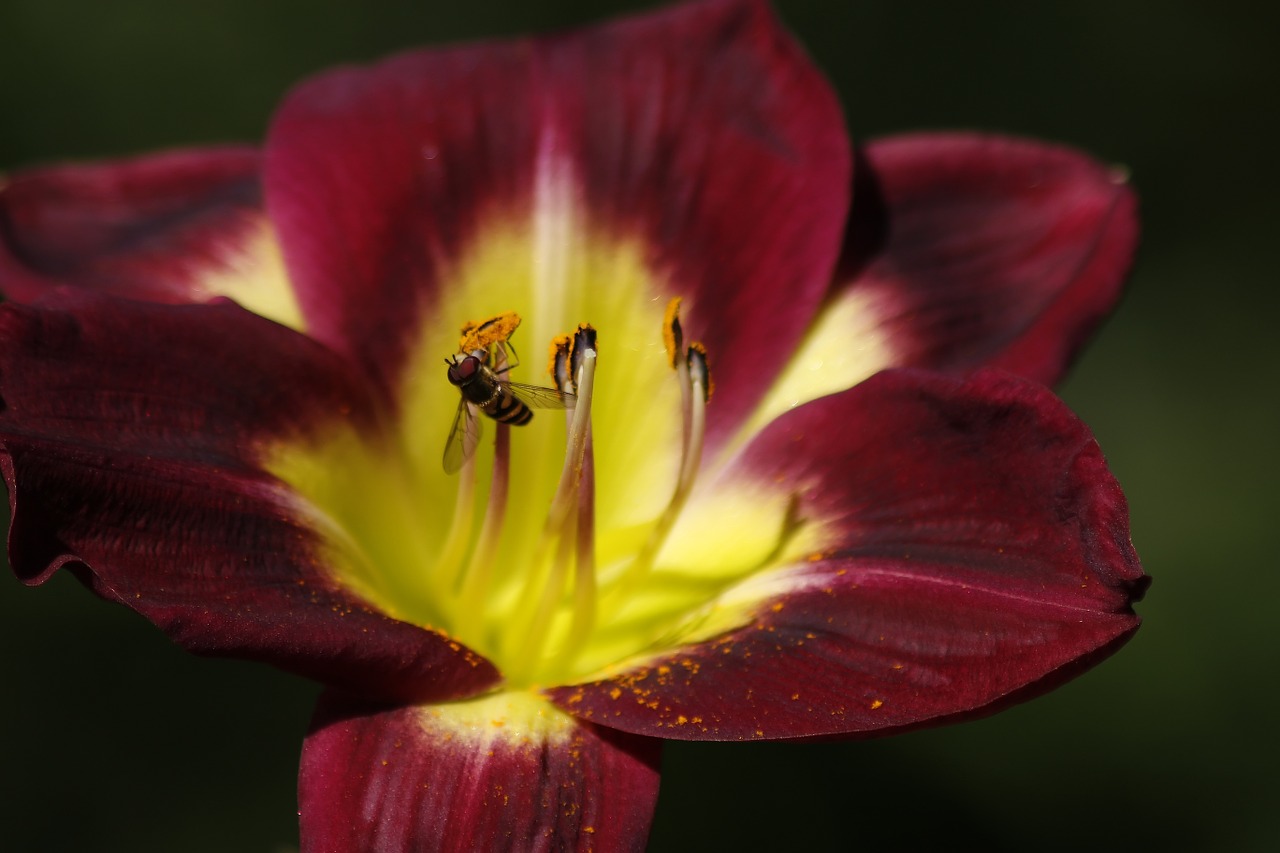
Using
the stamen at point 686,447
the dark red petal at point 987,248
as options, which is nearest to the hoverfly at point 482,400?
the stamen at point 686,447

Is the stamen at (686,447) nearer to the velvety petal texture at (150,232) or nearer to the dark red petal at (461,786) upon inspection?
the dark red petal at (461,786)

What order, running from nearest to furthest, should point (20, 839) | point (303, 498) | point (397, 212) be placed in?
point (303, 498), point (397, 212), point (20, 839)

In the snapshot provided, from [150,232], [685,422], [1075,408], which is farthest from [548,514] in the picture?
[1075,408]

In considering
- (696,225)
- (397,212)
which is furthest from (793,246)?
(397,212)

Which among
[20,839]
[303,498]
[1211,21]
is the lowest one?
[20,839]

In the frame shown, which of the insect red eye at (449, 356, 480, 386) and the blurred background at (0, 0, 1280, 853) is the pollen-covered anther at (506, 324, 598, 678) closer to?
the insect red eye at (449, 356, 480, 386)

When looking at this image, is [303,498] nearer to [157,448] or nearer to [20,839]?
[157,448]

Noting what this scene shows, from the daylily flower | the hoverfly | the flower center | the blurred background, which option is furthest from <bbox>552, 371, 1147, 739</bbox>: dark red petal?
the blurred background

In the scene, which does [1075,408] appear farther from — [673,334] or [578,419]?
[578,419]
